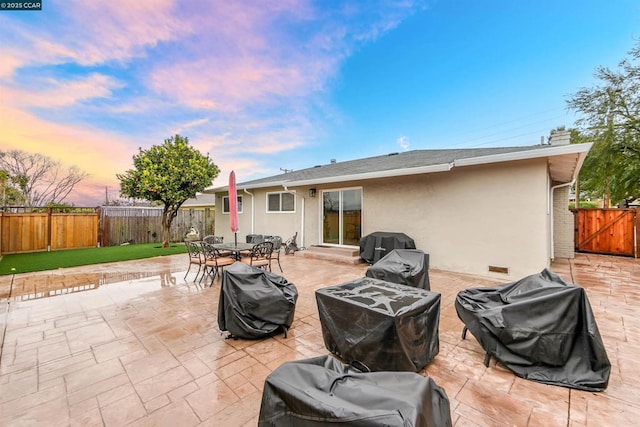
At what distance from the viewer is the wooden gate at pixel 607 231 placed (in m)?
8.88

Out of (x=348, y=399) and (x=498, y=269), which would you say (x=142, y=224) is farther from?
(x=348, y=399)

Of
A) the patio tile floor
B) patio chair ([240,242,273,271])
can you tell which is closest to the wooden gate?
the patio tile floor

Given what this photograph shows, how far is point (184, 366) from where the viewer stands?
2.71 meters

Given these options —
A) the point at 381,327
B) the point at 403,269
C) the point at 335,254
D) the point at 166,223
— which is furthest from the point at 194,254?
the point at 166,223

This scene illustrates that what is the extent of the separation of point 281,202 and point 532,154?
8498mm

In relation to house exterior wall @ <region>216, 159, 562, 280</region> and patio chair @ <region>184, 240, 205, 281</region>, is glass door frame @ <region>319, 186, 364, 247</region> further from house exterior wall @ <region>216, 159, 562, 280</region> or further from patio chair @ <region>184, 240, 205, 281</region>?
patio chair @ <region>184, 240, 205, 281</region>

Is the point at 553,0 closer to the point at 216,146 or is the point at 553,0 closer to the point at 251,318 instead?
the point at 251,318

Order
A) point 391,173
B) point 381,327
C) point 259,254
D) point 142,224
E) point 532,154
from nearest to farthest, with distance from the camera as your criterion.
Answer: point 381,327
point 532,154
point 259,254
point 391,173
point 142,224

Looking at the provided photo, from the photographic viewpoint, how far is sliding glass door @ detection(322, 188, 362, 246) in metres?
9.06

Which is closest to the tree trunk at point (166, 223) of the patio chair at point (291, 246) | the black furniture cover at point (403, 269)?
the patio chair at point (291, 246)

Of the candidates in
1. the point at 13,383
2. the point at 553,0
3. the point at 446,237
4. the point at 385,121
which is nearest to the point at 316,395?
the point at 13,383

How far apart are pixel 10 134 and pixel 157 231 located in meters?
6.63

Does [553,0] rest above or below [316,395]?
above

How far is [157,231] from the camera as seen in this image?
1434cm
